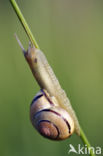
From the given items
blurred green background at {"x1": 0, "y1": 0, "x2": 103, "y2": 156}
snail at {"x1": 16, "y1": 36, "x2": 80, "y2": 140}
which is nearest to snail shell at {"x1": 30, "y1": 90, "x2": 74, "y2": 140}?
snail at {"x1": 16, "y1": 36, "x2": 80, "y2": 140}

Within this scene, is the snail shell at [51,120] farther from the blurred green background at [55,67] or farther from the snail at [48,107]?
the blurred green background at [55,67]

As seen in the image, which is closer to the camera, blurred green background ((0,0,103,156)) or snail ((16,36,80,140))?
snail ((16,36,80,140))

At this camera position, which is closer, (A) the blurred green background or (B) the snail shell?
(B) the snail shell

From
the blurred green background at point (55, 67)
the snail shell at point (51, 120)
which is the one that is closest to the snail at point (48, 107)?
the snail shell at point (51, 120)

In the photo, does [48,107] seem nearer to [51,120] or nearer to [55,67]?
[51,120]

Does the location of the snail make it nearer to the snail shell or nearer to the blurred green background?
the snail shell
